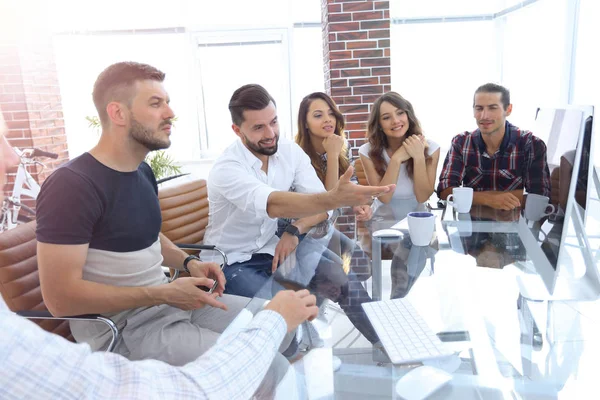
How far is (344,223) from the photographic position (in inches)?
83.9

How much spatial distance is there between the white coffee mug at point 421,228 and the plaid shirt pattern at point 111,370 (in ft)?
3.16

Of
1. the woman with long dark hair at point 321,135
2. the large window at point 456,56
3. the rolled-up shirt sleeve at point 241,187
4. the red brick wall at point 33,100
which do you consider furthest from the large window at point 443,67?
the red brick wall at point 33,100

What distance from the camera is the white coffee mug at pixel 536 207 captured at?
1.33 meters

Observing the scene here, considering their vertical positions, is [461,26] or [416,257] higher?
[461,26]

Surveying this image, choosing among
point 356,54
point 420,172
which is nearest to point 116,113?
point 420,172

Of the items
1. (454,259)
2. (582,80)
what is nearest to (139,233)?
(454,259)

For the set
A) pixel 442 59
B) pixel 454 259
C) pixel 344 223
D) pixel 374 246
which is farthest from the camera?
pixel 442 59

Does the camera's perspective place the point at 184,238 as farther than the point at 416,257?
Yes

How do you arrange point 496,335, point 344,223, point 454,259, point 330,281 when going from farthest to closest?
point 344,223, point 454,259, point 330,281, point 496,335

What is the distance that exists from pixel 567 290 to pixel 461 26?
4.54 m

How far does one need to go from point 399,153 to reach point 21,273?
192 cm

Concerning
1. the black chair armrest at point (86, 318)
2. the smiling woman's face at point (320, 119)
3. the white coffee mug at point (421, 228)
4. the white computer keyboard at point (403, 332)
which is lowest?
the black chair armrest at point (86, 318)

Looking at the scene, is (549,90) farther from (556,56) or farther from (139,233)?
(139,233)

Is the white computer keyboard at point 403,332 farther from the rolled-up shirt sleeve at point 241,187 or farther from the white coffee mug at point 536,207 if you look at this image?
the rolled-up shirt sleeve at point 241,187
